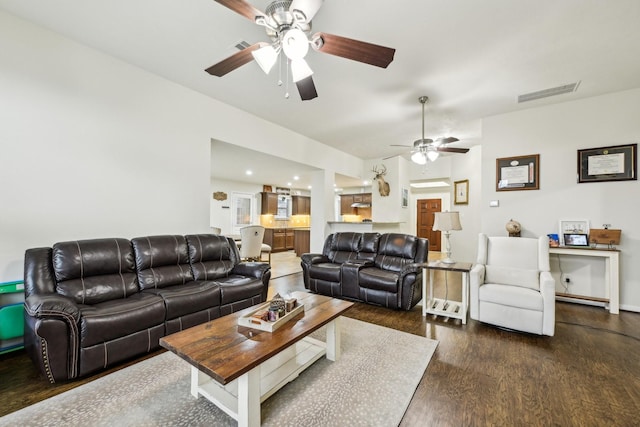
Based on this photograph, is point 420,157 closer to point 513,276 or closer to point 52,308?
point 513,276

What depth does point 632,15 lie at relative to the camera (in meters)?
2.17

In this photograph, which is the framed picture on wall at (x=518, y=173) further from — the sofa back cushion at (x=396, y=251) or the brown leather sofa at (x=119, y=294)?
the brown leather sofa at (x=119, y=294)

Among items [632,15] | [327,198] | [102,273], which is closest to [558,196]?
[632,15]

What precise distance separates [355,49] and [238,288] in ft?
8.52

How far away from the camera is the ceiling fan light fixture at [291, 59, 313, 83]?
1973 mm

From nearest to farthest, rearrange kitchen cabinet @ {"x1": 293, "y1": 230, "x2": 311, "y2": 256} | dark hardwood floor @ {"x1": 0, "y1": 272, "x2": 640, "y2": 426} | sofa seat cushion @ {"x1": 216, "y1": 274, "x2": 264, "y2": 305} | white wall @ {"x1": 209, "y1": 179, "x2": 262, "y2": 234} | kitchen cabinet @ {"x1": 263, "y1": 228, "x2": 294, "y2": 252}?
dark hardwood floor @ {"x1": 0, "y1": 272, "x2": 640, "y2": 426}
sofa seat cushion @ {"x1": 216, "y1": 274, "x2": 264, "y2": 305}
white wall @ {"x1": 209, "y1": 179, "x2": 262, "y2": 234}
kitchen cabinet @ {"x1": 293, "y1": 230, "x2": 311, "y2": 256}
kitchen cabinet @ {"x1": 263, "y1": 228, "x2": 294, "y2": 252}

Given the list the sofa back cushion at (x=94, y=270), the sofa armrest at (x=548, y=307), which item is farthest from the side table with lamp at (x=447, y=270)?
the sofa back cushion at (x=94, y=270)

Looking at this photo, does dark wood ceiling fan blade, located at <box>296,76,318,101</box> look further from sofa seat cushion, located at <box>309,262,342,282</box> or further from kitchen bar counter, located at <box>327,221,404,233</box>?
kitchen bar counter, located at <box>327,221,404,233</box>

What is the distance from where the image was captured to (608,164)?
11.8ft

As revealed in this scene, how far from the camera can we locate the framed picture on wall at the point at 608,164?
3.48m

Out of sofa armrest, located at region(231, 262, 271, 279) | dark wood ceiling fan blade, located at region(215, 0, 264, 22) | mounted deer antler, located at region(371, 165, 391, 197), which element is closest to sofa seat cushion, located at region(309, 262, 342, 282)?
sofa armrest, located at region(231, 262, 271, 279)

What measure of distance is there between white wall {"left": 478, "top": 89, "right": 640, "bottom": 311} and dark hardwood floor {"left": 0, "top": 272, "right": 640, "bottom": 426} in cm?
129

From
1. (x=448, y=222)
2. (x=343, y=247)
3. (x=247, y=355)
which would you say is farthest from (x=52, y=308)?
(x=448, y=222)

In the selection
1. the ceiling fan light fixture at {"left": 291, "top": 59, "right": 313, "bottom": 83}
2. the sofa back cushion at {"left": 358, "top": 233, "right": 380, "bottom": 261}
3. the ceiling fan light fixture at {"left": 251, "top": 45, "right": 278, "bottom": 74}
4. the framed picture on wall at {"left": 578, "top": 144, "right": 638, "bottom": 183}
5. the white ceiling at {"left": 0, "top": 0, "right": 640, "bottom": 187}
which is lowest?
the sofa back cushion at {"left": 358, "top": 233, "right": 380, "bottom": 261}
